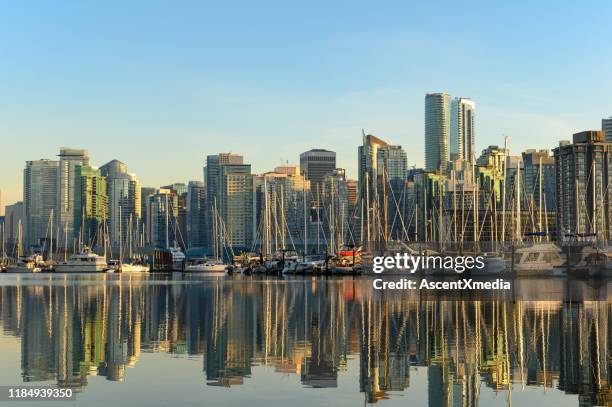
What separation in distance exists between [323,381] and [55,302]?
47.6m

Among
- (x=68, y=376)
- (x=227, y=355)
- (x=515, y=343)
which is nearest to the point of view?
(x=68, y=376)

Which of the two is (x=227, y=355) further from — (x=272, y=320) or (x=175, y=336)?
(x=272, y=320)

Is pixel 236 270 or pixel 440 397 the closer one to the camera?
pixel 440 397

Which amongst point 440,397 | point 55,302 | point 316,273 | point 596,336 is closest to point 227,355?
point 440,397

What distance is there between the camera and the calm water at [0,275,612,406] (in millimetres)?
26719

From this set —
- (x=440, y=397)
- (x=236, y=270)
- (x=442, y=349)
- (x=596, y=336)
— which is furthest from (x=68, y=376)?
(x=236, y=270)

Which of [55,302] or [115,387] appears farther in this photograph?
[55,302]

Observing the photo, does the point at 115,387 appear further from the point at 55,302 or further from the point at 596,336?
the point at 55,302

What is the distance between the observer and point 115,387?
2797cm

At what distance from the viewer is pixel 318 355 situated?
35.6 m

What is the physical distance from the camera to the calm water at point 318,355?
26.7m

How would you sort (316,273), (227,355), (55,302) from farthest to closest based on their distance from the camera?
(316,273), (55,302), (227,355)

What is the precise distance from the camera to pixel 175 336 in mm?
43875

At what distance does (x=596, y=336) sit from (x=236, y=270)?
15923 cm
